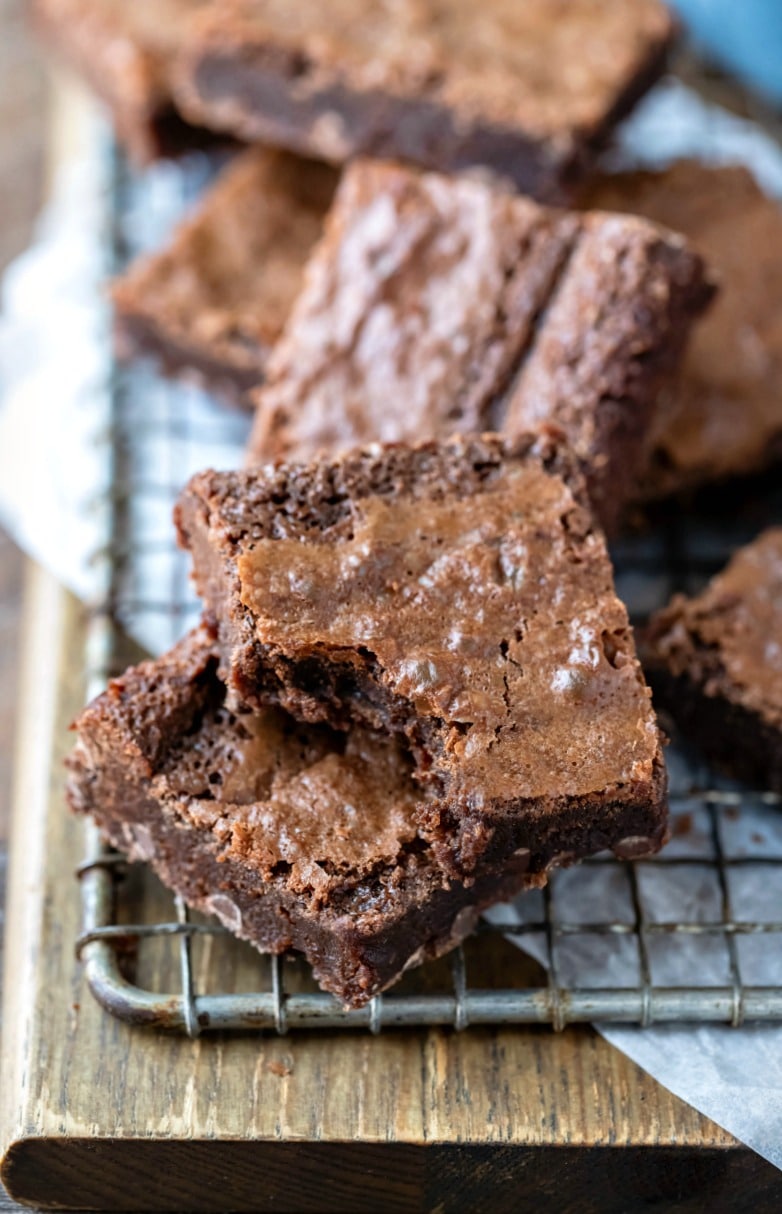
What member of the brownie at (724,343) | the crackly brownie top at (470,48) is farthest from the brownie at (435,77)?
the brownie at (724,343)

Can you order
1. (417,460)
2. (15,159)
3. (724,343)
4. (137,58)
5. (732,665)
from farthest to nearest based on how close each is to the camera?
1. (15,159)
2. (137,58)
3. (724,343)
4. (732,665)
5. (417,460)

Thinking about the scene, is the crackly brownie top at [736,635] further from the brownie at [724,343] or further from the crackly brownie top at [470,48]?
the crackly brownie top at [470,48]

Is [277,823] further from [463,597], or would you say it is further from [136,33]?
[136,33]

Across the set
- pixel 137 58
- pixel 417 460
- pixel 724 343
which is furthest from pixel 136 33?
pixel 417 460

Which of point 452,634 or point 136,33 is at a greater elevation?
point 136,33

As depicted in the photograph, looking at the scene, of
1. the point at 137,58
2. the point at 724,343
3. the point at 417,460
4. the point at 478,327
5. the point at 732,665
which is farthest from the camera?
the point at 137,58

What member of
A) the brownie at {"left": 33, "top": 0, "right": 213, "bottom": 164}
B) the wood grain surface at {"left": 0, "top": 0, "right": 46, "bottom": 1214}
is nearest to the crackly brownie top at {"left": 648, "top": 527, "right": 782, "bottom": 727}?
the wood grain surface at {"left": 0, "top": 0, "right": 46, "bottom": 1214}

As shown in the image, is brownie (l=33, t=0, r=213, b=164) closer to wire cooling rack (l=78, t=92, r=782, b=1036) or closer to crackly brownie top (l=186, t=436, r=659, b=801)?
wire cooling rack (l=78, t=92, r=782, b=1036)
